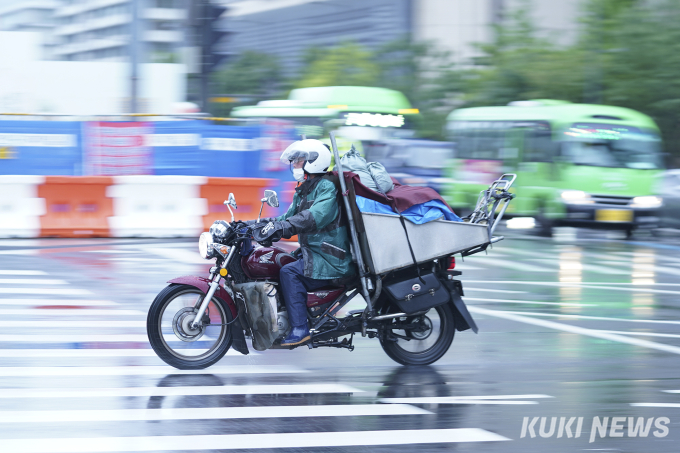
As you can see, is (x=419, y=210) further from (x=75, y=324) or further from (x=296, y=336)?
(x=75, y=324)

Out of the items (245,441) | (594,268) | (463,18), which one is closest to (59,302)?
(245,441)

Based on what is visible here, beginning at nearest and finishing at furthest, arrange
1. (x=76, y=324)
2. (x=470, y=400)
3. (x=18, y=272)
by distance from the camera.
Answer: (x=470, y=400) < (x=76, y=324) < (x=18, y=272)

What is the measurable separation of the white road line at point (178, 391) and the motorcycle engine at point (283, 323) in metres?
0.41

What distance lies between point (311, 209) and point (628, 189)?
1476 centimetres

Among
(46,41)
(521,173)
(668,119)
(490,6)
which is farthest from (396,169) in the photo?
(490,6)

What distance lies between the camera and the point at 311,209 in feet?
22.1

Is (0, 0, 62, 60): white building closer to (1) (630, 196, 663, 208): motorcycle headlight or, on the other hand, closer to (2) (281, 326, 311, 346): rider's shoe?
(1) (630, 196, 663, 208): motorcycle headlight

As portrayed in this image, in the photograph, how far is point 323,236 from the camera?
689cm

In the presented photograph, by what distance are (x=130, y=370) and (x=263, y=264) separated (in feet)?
4.10

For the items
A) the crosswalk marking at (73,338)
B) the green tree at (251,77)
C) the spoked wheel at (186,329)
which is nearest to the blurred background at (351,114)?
the crosswalk marking at (73,338)

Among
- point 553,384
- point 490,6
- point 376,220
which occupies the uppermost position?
point 490,6

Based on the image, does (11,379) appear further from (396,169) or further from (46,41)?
(46,41)

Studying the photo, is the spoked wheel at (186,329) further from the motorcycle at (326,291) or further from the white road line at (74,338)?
the white road line at (74,338)

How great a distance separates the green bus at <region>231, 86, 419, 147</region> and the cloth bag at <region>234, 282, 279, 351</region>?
16095mm
